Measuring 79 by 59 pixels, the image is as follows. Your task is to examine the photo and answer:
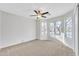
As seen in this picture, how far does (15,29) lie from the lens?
686 cm

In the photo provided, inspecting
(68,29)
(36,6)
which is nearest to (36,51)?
(36,6)

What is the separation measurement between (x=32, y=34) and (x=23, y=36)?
4.03 feet

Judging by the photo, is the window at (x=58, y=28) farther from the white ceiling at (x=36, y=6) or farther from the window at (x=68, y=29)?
the white ceiling at (x=36, y=6)

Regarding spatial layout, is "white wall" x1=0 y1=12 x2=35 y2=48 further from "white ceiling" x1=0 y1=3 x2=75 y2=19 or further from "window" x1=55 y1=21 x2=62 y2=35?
"window" x1=55 y1=21 x2=62 y2=35

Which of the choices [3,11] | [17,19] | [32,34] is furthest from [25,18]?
[3,11]

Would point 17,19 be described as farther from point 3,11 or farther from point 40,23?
point 40,23

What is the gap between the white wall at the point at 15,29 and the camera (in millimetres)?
5941

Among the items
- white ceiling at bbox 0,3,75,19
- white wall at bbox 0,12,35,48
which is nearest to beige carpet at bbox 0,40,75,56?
white wall at bbox 0,12,35,48

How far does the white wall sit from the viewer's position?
5.94 meters

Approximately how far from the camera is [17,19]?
699cm

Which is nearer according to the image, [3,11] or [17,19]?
[3,11]

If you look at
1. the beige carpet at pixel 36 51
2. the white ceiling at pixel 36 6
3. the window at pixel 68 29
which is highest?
the white ceiling at pixel 36 6

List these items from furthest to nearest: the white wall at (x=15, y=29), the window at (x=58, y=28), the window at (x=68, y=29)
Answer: the window at (x=58, y=28), the white wall at (x=15, y=29), the window at (x=68, y=29)

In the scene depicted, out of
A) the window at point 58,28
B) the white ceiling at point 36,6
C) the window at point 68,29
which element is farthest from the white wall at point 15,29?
the window at point 68,29
